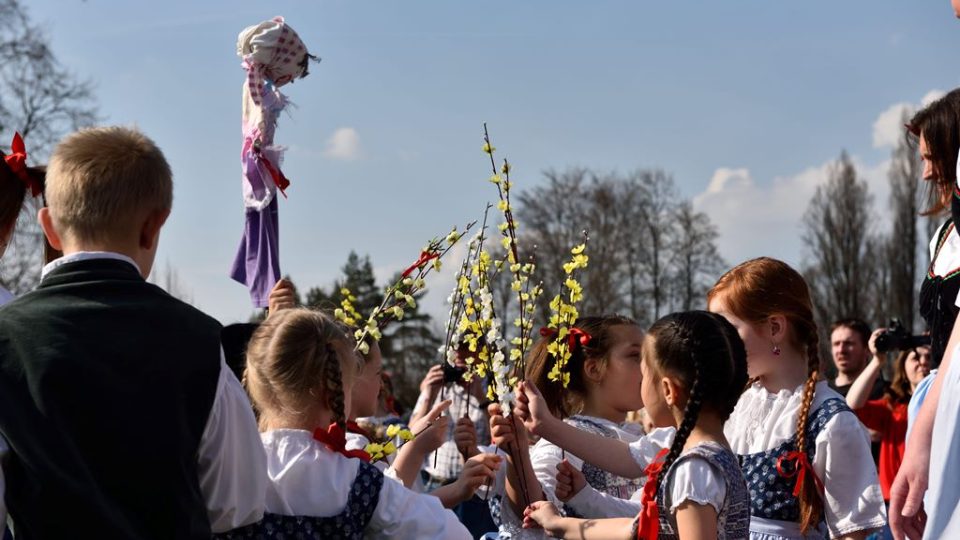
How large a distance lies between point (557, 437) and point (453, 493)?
48cm

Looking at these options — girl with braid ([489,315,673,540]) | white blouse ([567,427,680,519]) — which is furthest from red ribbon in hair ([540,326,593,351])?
white blouse ([567,427,680,519])

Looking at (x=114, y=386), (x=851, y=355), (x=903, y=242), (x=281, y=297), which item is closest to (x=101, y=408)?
(x=114, y=386)

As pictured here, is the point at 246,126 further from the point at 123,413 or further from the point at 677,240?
the point at 677,240

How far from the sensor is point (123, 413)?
222cm

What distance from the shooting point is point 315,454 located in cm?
273

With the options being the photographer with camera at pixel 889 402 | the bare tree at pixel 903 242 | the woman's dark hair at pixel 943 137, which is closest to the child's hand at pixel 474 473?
the woman's dark hair at pixel 943 137

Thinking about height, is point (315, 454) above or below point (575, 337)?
below

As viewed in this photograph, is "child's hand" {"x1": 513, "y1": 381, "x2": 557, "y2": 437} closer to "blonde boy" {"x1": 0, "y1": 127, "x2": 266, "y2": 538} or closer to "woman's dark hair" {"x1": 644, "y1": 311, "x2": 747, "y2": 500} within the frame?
"woman's dark hair" {"x1": 644, "y1": 311, "x2": 747, "y2": 500}

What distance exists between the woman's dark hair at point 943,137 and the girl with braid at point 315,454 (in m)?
1.80

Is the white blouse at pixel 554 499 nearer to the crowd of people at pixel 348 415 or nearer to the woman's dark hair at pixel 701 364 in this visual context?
the crowd of people at pixel 348 415

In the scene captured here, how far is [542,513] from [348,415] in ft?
2.18

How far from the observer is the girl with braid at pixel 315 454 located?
8.71ft

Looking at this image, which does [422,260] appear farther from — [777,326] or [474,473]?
[777,326]

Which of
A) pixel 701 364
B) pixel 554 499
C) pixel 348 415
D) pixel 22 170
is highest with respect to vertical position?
pixel 22 170
